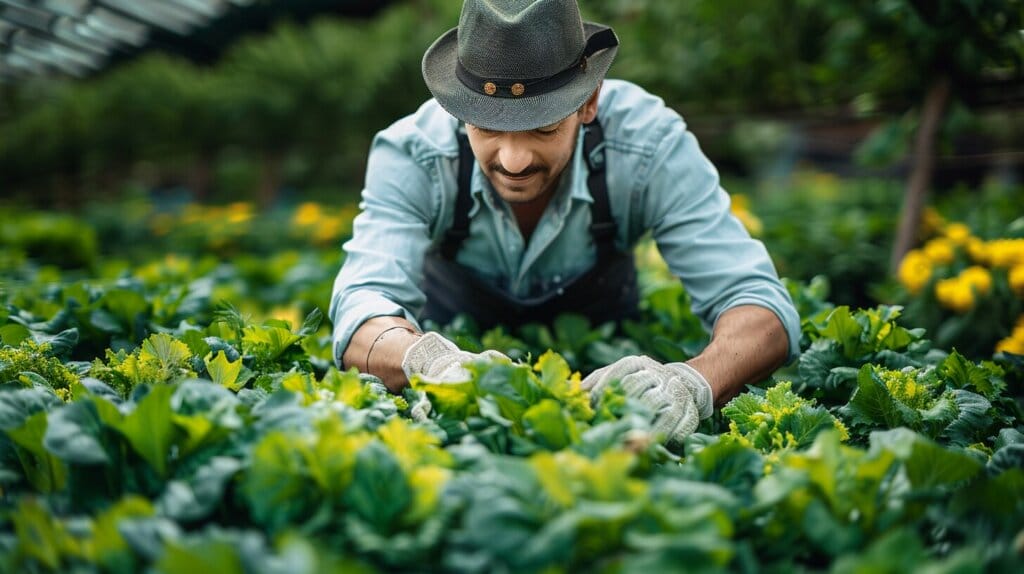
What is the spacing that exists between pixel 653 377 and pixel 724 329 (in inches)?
19.6

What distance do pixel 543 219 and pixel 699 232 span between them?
514 millimetres

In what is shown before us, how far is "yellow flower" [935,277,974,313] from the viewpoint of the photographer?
3804 millimetres

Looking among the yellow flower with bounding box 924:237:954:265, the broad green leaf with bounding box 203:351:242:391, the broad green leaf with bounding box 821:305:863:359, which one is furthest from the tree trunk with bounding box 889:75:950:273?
the broad green leaf with bounding box 203:351:242:391

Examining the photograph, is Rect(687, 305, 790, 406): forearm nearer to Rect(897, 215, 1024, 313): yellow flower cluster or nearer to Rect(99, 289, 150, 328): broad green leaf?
Rect(99, 289, 150, 328): broad green leaf

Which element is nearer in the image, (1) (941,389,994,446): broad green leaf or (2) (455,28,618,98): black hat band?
(1) (941,389,994,446): broad green leaf

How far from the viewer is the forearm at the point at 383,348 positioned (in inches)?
84.7

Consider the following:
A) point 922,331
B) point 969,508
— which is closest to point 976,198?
point 922,331

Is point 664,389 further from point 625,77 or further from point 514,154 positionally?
point 625,77

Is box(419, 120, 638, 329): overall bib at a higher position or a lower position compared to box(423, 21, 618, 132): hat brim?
lower

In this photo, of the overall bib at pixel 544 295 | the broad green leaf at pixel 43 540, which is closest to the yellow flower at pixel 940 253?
the overall bib at pixel 544 295

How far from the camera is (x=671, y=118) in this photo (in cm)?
273

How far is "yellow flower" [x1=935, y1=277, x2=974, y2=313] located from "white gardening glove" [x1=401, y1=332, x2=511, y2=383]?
275cm

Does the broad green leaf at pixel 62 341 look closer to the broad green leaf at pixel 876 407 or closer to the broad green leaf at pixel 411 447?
the broad green leaf at pixel 411 447

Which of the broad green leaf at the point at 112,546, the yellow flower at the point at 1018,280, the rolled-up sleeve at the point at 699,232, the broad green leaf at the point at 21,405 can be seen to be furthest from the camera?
the yellow flower at the point at 1018,280
